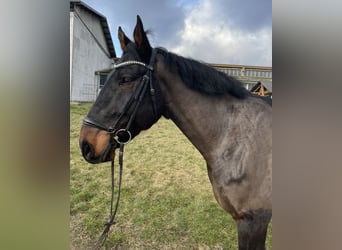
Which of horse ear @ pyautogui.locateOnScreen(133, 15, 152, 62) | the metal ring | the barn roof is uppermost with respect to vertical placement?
the barn roof

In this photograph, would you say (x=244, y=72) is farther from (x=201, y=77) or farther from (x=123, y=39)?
(x=123, y=39)

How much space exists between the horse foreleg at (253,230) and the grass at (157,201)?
75 centimetres

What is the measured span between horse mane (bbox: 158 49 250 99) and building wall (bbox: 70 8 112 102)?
0.35 metres

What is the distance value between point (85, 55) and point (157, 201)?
137 centimetres

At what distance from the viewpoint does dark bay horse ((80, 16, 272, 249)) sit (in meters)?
1.02

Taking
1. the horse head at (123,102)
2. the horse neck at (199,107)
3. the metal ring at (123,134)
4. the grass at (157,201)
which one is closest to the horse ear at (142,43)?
the horse head at (123,102)

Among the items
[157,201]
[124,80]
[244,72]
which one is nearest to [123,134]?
[124,80]

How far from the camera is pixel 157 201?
6.71 ft

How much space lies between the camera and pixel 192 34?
1247 millimetres

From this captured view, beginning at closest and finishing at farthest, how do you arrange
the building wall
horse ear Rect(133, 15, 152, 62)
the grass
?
1. horse ear Rect(133, 15, 152, 62)
2. the building wall
3. the grass

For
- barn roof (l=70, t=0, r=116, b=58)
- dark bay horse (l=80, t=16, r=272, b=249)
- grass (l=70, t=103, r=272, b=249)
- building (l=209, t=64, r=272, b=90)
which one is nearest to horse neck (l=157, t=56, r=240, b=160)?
dark bay horse (l=80, t=16, r=272, b=249)

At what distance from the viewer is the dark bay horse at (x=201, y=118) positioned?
1.02 m

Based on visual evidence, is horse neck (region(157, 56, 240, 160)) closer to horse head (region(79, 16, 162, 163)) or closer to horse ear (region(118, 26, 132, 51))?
horse head (region(79, 16, 162, 163))
